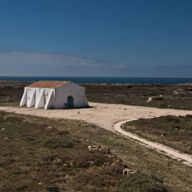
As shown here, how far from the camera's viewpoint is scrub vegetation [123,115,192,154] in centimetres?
1756

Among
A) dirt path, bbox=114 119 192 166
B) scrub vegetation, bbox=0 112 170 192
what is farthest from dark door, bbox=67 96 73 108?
scrub vegetation, bbox=0 112 170 192

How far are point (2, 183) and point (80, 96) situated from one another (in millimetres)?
29829

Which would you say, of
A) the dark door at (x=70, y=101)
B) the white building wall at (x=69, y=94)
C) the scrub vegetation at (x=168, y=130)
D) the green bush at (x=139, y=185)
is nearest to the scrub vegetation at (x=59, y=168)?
the green bush at (x=139, y=185)

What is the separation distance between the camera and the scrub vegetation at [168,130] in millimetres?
17562

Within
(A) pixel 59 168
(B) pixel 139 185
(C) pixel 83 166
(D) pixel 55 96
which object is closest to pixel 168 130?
(C) pixel 83 166

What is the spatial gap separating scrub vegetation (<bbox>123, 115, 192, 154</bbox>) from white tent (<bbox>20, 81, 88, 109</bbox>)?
47.7 ft

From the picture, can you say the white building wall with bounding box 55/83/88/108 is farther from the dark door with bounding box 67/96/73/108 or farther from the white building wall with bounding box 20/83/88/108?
the dark door with bounding box 67/96/73/108

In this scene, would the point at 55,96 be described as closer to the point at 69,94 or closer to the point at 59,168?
the point at 69,94

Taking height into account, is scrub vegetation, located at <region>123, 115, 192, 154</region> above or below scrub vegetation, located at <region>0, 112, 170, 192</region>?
below

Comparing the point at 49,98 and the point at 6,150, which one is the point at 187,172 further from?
the point at 49,98

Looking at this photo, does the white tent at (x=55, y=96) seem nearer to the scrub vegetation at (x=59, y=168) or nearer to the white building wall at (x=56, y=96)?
the white building wall at (x=56, y=96)

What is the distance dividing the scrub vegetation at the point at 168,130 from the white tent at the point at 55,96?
14.5 m

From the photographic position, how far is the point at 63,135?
18.9 m

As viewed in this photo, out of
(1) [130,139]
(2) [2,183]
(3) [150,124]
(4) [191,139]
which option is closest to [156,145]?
(1) [130,139]
